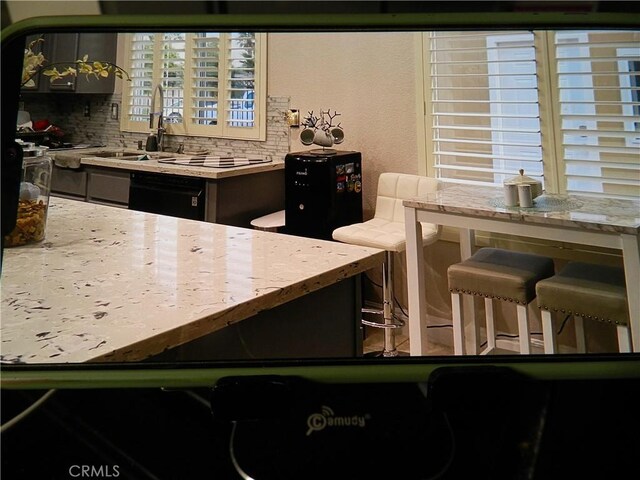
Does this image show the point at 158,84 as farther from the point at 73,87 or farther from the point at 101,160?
the point at 73,87

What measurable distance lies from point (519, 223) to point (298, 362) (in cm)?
67

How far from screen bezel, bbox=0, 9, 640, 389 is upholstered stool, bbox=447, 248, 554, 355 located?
17 cm

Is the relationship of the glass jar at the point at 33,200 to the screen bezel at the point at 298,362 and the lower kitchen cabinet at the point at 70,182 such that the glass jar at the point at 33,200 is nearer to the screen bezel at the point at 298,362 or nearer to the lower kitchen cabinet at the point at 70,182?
the screen bezel at the point at 298,362

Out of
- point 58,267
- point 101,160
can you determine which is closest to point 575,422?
point 58,267

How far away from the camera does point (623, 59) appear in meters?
1.00

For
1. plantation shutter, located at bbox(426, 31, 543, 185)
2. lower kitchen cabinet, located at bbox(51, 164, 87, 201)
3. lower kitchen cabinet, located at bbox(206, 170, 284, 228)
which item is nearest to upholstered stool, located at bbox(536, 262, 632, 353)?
plantation shutter, located at bbox(426, 31, 543, 185)

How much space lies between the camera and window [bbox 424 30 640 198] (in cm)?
133

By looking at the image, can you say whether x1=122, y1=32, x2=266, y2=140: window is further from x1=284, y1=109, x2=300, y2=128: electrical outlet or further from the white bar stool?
the white bar stool

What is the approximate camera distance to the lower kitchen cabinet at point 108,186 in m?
2.49

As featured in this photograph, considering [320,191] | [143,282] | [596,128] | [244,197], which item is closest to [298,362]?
Result: [143,282]

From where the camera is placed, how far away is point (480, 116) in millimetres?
1698
